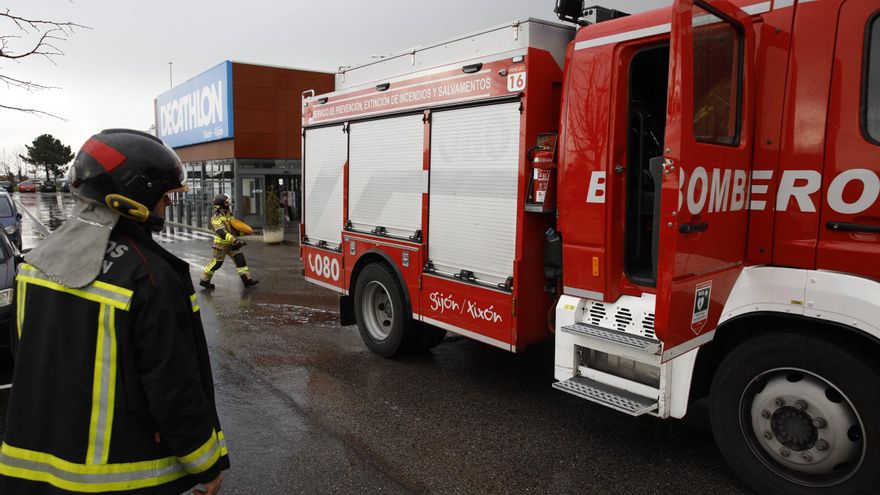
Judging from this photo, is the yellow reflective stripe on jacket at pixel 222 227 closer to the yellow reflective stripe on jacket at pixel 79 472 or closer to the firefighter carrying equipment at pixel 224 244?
the firefighter carrying equipment at pixel 224 244

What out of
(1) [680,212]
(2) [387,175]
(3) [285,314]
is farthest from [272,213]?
(1) [680,212]

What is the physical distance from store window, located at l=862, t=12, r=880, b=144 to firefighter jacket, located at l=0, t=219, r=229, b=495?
10.8 feet

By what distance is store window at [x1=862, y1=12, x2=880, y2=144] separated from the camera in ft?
10.1

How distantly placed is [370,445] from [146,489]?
2.42m

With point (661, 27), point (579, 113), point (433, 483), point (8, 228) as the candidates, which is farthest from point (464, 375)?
point (8, 228)

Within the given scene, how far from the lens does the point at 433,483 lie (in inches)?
146

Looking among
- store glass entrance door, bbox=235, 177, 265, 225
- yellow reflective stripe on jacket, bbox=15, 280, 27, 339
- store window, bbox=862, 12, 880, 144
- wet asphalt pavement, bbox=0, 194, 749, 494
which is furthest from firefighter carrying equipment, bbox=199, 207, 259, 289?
store glass entrance door, bbox=235, 177, 265, 225

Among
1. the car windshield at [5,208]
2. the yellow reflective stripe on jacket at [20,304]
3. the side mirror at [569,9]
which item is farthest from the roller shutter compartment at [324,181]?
the car windshield at [5,208]

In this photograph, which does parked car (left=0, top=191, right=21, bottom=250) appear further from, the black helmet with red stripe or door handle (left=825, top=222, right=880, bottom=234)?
door handle (left=825, top=222, right=880, bottom=234)

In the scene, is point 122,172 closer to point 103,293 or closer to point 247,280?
point 103,293

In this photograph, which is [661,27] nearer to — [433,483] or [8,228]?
[433,483]

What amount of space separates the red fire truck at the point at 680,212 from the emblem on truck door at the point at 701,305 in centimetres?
1

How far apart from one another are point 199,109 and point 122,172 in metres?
24.5

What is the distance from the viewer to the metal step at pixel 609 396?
3652mm
